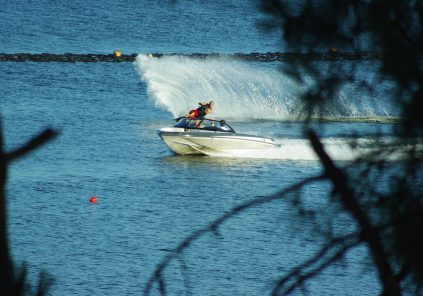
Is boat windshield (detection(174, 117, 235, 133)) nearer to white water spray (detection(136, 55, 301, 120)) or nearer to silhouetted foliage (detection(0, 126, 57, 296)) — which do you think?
white water spray (detection(136, 55, 301, 120))

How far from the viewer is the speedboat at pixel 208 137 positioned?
33.1m

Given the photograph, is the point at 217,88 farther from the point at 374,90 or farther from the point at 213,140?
the point at 374,90

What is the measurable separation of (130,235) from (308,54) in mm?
18651

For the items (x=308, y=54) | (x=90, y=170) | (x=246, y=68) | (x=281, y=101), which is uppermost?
(x=246, y=68)

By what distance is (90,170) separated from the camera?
107 ft

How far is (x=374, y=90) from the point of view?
6.30 m

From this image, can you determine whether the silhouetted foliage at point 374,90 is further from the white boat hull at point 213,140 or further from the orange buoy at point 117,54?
the orange buoy at point 117,54

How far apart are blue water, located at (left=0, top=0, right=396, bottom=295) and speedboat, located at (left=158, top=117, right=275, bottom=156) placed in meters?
0.57

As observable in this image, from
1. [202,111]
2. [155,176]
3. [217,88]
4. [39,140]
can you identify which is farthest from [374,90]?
[217,88]

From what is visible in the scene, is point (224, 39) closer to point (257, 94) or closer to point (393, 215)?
point (257, 94)

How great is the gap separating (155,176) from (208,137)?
226 centimetres

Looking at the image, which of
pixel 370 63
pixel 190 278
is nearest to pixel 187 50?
pixel 190 278

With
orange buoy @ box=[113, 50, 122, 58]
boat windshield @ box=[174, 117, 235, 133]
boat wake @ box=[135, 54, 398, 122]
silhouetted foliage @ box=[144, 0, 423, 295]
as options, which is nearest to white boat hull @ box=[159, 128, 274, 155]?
boat windshield @ box=[174, 117, 235, 133]

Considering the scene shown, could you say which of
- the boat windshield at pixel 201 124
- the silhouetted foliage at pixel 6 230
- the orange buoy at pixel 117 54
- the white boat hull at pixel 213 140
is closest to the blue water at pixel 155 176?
the white boat hull at pixel 213 140
